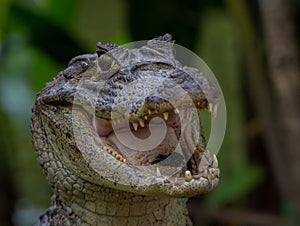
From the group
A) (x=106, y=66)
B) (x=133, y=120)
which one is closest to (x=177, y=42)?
(x=106, y=66)

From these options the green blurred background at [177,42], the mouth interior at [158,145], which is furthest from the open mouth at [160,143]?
the green blurred background at [177,42]

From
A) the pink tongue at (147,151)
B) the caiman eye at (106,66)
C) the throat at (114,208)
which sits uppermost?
the caiman eye at (106,66)

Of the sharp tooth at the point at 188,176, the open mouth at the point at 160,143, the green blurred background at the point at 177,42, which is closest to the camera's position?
the sharp tooth at the point at 188,176

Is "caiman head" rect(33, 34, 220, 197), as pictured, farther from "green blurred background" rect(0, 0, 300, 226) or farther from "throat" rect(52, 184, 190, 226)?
"green blurred background" rect(0, 0, 300, 226)

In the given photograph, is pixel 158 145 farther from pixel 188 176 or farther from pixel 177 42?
pixel 177 42

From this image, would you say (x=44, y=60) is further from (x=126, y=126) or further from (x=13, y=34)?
(x=126, y=126)

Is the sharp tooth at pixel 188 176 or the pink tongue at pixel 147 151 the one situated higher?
the pink tongue at pixel 147 151

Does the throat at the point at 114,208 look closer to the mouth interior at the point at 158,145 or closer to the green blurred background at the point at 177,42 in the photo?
the mouth interior at the point at 158,145

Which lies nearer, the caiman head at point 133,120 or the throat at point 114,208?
the caiman head at point 133,120
